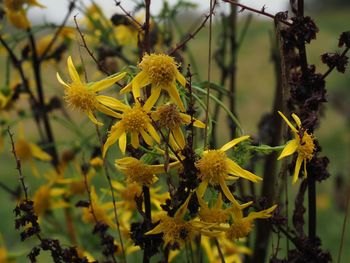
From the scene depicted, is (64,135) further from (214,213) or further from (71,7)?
(214,213)

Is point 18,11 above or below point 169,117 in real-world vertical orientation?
above

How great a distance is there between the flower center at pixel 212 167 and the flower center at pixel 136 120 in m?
0.08

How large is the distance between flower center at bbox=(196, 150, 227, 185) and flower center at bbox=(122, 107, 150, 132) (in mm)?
75

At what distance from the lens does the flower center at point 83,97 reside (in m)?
0.85

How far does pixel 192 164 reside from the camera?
762 mm

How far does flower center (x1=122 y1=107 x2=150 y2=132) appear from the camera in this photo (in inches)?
31.5

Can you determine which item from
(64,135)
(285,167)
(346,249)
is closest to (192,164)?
(285,167)

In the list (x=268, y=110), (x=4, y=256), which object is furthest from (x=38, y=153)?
(x=268, y=110)

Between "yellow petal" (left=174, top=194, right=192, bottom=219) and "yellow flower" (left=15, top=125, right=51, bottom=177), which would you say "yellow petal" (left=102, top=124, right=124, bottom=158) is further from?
"yellow flower" (left=15, top=125, right=51, bottom=177)

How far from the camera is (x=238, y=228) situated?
0.85 metres

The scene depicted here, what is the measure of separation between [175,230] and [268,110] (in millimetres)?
4453

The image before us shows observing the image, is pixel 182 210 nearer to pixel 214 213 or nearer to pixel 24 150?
pixel 214 213

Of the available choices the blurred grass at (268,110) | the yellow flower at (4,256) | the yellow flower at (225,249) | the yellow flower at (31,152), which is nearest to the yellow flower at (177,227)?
the yellow flower at (225,249)

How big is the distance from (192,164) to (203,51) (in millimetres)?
7800
